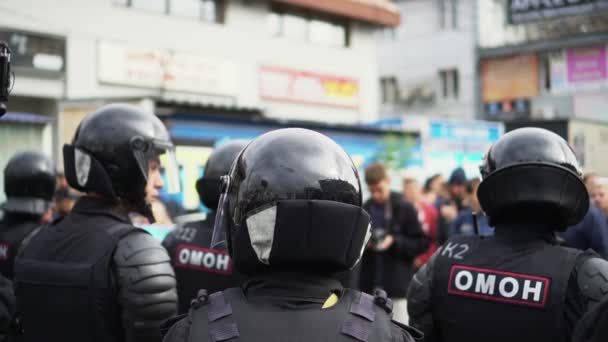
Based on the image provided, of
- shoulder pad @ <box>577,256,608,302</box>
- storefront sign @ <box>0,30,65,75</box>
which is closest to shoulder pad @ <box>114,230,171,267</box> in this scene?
shoulder pad @ <box>577,256,608,302</box>

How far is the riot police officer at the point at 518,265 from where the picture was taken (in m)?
2.89

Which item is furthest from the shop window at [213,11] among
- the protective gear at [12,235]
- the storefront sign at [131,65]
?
the protective gear at [12,235]

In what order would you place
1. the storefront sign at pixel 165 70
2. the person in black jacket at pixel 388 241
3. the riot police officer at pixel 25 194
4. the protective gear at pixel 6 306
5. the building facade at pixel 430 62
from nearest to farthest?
the protective gear at pixel 6 306 < the riot police officer at pixel 25 194 < the person in black jacket at pixel 388 241 < the storefront sign at pixel 165 70 < the building facade at pixel 430 62

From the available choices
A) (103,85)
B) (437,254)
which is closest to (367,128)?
(103,85)

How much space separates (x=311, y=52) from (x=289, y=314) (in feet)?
67.2

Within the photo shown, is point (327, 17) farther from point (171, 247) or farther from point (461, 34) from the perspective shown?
point (171, 247)

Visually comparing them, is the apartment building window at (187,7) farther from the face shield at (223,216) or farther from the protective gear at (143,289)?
the face shield at (223,216)

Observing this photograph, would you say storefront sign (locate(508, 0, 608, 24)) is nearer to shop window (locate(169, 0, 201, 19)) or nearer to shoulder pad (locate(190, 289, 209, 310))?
shop window (locate(169, 0, 201, 19))

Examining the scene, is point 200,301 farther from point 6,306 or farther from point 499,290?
point 6,306

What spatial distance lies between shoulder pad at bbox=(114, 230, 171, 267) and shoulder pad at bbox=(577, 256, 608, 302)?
1608 millimetres

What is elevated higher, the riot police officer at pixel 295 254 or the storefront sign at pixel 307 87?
the storefront sign at pixel 307 87

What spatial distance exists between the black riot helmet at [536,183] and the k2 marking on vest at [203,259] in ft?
4.58

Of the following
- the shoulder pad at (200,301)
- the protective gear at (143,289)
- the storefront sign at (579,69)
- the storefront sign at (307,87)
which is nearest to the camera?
the shoulder pad at (200,301)

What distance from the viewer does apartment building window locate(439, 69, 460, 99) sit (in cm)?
3394
